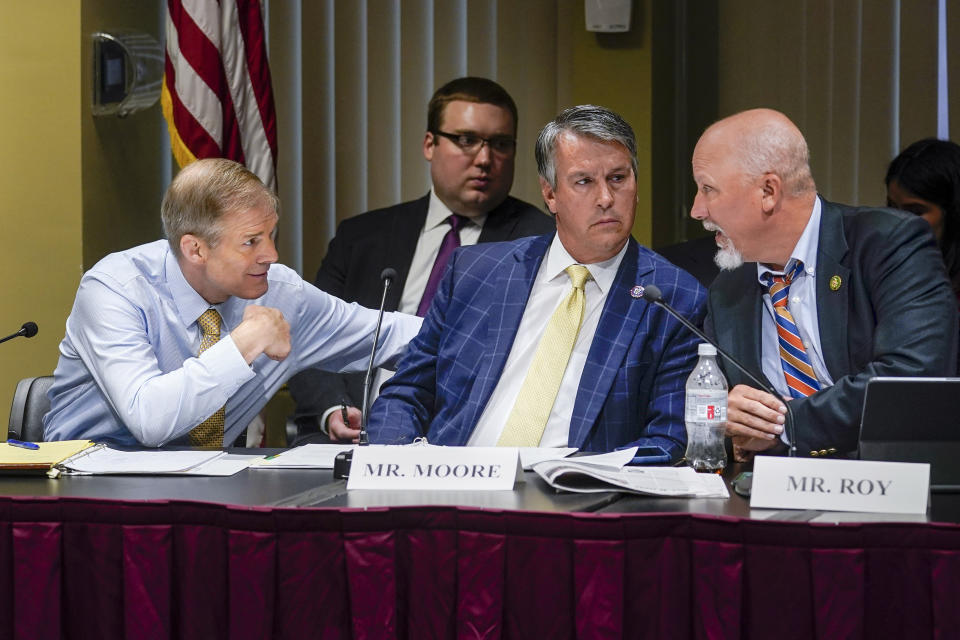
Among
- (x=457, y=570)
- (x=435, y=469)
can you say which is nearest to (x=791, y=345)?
→ (x=435, y=469)

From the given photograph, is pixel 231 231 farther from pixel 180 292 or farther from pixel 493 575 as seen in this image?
pixel 493 575

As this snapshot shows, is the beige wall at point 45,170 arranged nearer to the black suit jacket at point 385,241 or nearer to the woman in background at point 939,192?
the black suit jacket at point 385,241

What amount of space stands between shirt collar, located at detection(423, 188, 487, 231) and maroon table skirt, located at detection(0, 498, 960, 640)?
213 cm

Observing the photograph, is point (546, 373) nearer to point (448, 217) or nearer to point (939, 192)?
point (448, 217)

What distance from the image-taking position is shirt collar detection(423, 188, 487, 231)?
363 cm

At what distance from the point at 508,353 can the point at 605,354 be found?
0.23 meters

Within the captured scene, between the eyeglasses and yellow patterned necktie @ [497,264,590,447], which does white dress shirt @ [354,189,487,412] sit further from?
yellow patterned necktie @ [497,264,590,447]

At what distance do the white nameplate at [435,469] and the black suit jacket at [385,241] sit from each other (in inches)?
67.0

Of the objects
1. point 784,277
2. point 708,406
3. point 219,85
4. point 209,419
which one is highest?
point 219,85

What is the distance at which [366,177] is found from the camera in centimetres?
445

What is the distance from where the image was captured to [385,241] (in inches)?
144

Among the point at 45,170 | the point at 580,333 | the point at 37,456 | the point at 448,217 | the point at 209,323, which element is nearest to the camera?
the point at 37,456

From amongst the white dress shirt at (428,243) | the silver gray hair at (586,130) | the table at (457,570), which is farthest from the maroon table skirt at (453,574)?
the white dress shirt at (428,243)

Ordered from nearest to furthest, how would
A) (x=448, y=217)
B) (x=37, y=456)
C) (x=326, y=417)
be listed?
(x=37, y=456) < (x=326, y=417) < (x=448, y=217)
